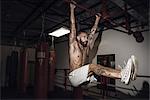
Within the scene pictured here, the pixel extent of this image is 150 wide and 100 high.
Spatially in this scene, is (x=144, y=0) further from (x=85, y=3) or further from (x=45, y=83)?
(x=45, y=83)

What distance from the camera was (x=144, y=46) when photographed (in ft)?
16.4

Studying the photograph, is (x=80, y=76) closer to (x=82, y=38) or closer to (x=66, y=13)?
Answer: (x=82, y=38)

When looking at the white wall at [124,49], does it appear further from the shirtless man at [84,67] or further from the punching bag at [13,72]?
the punching bag at [13,72]

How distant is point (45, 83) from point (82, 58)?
2.19ft

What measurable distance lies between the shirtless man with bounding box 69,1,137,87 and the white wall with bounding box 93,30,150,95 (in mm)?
2455

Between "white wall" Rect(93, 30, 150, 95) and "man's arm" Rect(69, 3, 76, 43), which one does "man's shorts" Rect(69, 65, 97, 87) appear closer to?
"man's arm" Rect(69, 3, 76, 43)

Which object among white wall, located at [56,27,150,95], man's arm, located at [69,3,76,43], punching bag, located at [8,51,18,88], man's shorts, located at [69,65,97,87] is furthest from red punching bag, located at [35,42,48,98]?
punching bag, located at [8,51,18,88]

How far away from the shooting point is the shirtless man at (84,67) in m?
2.02

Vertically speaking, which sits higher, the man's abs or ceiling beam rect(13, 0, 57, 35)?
ceiling beam rect(13, 0, 57, 35)

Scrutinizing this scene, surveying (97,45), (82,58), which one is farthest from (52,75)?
(97,45)

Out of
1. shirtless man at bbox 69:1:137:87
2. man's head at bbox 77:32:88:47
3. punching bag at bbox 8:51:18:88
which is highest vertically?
man's head at bbox 77:32:88:47

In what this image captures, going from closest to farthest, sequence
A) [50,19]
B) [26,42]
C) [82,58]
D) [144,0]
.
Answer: [82,58] → [144,0] → [50,19] → [26,42]

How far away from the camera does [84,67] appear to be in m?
2.17

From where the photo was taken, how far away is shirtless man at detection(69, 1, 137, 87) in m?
2.02
